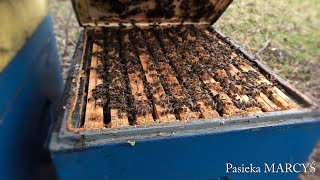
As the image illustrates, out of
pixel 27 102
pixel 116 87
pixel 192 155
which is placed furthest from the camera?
pixel 27 102

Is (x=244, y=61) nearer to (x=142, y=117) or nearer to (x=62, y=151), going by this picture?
(x=142, y=117)

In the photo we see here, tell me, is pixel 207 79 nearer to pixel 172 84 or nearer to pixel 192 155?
pixel 172 84

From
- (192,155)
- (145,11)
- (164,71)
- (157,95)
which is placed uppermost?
(145,11)

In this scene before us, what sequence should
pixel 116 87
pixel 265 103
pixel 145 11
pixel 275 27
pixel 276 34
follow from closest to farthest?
pixel 265 103
pixel 116 87
pixel 145 11
pixel 276 34
pixel 275 27

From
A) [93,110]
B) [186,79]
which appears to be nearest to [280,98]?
[186,79]

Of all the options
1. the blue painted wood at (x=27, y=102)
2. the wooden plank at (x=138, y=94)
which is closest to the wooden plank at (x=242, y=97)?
the wooden plank at (x=138, y=94)

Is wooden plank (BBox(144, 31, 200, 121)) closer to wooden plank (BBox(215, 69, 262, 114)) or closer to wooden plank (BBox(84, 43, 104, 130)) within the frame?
wooden plank (BBox(215, 69, 262, 114))

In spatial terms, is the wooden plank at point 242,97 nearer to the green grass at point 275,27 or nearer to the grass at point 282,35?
the grass at point 282,35
